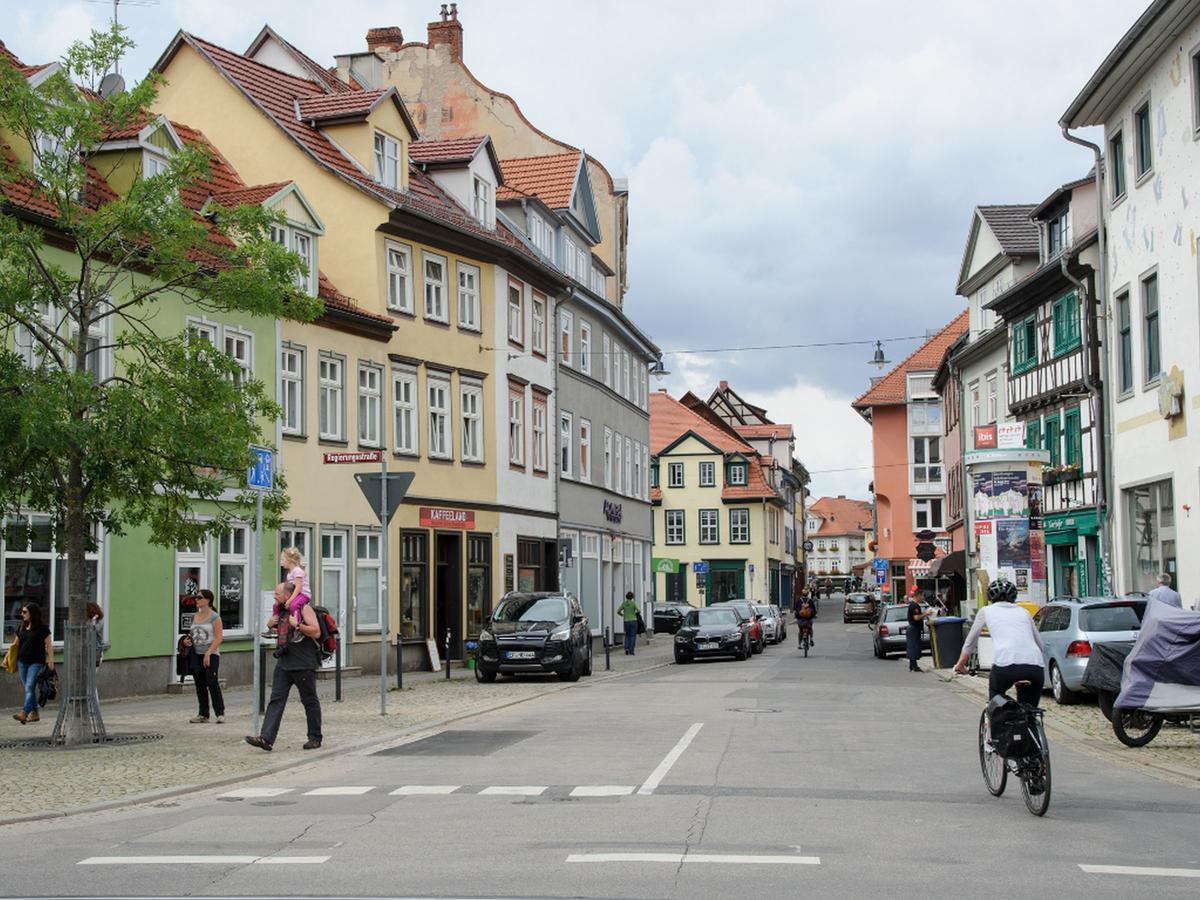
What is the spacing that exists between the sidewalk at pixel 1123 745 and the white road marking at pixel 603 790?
3.85 meters

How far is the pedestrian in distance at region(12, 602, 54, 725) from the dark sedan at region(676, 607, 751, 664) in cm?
2274

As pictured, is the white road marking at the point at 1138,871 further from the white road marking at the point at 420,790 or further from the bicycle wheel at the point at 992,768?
the white road marking at the point at 420,790

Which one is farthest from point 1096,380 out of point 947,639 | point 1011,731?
point 1011,731

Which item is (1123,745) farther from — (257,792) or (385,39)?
(385,39)

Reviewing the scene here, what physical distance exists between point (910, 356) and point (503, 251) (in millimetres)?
46970

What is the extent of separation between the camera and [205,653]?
19656mm

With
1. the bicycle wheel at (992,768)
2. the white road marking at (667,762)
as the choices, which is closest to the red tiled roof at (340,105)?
the white road marking at (667,762)

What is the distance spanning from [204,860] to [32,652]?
37.8 ft

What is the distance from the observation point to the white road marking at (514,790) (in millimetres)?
12273

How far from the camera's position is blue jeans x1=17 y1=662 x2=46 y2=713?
19.5m

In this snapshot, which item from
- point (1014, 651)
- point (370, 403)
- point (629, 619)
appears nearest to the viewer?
point (1014, 651)

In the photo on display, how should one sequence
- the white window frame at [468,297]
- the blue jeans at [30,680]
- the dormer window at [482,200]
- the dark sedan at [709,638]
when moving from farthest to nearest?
the dormer window at [482,200] → the dark sedan at [709,638] → the white window frame at [468,297] → the blue jeans at [30,680]

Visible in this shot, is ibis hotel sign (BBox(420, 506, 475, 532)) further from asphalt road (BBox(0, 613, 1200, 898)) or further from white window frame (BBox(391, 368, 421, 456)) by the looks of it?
asphalt road (BBox(0, 613, 1200, 898))

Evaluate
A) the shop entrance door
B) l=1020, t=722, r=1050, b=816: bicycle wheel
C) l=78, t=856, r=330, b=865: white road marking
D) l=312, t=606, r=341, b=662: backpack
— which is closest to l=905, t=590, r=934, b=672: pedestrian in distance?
the shop entrance door
